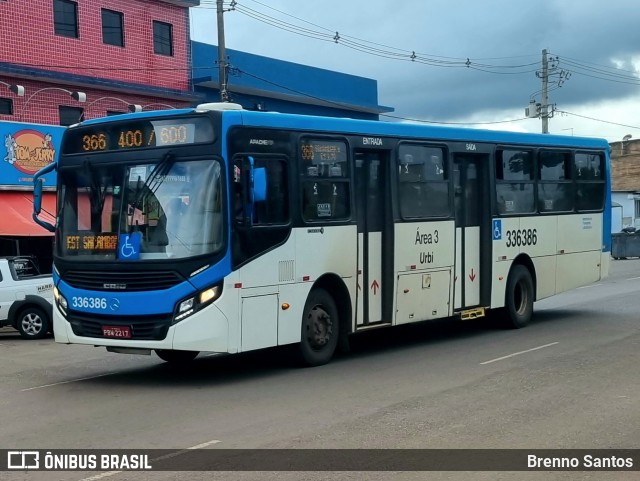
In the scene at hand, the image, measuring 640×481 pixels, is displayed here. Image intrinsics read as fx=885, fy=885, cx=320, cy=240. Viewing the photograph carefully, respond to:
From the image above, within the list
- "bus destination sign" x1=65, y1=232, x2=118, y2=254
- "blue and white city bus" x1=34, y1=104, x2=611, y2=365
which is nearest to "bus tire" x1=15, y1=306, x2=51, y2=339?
"blue and white city bus" x1=34, y1=104, x2=611, y2=365

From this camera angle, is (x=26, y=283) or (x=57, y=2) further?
(x=57, y=2)

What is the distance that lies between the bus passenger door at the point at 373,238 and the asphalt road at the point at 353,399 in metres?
0.75

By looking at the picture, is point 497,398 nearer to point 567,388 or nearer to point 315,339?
point 567,388

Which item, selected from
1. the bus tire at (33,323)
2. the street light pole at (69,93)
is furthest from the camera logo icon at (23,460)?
the street light pole at (69,93)

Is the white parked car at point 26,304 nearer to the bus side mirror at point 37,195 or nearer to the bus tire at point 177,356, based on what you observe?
the bus tire at point 177,356

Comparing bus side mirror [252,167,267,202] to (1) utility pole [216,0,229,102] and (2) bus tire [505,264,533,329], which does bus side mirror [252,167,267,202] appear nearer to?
(2) bus tire [505,264,533,329]

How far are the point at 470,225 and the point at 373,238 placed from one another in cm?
260

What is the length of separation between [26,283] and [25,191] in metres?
5.86

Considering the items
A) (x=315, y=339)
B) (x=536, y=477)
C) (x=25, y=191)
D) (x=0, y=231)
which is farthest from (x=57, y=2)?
(x=536, y=477)

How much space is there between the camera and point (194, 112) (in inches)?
417

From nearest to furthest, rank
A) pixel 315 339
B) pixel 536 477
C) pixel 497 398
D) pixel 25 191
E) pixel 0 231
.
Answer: pixel 536 477, pixel 497 398, pixel 315 339, pixel 0 231, pixel 25 191

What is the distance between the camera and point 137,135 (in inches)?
426

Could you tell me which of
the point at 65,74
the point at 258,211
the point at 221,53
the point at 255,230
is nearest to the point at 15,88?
the point at 65,74

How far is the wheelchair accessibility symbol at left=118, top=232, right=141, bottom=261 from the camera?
34.4 feet
